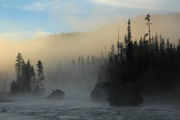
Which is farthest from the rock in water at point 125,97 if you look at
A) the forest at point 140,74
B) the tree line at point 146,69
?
the tree line at point 146,69

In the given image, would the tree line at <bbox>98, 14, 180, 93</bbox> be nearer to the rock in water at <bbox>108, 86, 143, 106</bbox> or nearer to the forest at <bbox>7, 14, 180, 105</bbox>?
the forest at <bbox>7, 14, 180, 105</bbox>

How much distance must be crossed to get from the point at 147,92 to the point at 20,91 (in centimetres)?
7773

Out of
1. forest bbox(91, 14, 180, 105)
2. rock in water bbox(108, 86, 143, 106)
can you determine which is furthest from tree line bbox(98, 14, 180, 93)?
rock in water bbox(108, 86, 143, 106)

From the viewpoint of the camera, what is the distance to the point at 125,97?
9275cm

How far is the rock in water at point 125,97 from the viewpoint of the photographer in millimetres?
91625

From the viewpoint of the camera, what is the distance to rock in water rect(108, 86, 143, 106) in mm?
91625

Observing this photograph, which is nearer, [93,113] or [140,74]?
[93,113]

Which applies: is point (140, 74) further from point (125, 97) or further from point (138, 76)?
point (125, 97)

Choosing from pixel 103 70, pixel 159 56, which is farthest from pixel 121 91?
pixel 103 70

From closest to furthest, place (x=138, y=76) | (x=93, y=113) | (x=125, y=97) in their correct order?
(x=93, y=113), (x=125, y=97), (x=138, y=76)

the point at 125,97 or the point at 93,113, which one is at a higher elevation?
the point at 125,97

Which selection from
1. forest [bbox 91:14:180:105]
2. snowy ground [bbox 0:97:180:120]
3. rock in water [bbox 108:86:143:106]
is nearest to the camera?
snowy ground [bbox 0:97:180:120]

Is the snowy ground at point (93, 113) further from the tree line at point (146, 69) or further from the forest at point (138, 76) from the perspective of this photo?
the tree line at point (146, 69)

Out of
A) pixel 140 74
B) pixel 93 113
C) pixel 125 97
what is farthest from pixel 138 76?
pixel 93 113
